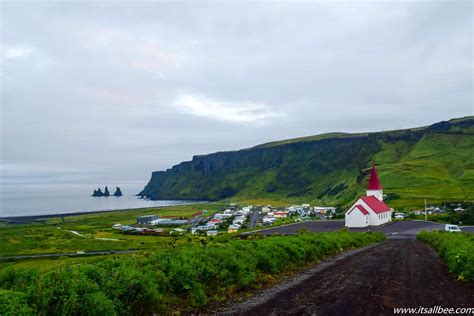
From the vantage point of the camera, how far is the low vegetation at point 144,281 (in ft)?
21.8

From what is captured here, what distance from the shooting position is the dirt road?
28.6 feet

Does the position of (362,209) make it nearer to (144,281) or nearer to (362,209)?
(362,209)

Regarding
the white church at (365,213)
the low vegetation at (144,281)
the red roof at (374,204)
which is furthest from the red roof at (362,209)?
the low vegetation at (144,281)

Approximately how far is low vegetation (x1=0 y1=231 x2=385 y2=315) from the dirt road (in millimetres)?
1134

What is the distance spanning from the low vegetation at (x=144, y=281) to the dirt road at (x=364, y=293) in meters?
1.13

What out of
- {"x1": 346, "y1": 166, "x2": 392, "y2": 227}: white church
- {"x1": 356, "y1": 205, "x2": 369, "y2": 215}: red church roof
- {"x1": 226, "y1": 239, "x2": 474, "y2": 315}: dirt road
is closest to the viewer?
{"x1": 226, "y1": 239, "x2": 474, "y2": 315}: dirt road

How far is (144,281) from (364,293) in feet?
18.3

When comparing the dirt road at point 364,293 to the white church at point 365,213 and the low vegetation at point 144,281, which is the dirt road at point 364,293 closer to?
the low vegetation at point 144,281

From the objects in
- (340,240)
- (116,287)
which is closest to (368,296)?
(116,287)

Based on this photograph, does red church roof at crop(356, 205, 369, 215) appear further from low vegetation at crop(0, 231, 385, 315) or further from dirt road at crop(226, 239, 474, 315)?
low vegetation at crop(0, 231, 385, 315)

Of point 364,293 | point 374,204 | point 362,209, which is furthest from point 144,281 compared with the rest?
point 374,204

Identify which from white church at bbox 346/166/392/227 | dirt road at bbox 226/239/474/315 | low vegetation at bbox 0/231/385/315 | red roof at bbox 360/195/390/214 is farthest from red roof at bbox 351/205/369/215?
low vegetation at bbox 0/231/385/315

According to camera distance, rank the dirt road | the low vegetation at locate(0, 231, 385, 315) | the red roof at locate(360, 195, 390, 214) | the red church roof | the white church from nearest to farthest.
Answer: the low vegetation at locate(0, 231, 385, 315), the dirt road, the white church, the red church roof, the red roof at locate(360, 195, 390, 214)

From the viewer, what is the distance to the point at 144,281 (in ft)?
27.1
